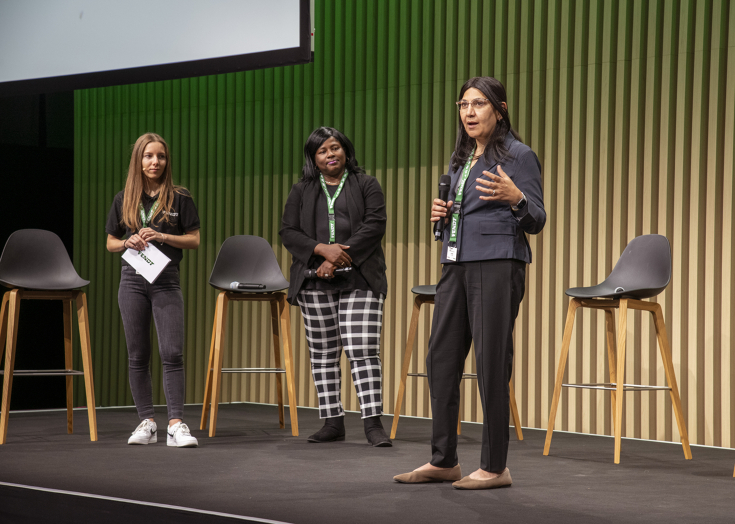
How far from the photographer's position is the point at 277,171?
593 centimetres

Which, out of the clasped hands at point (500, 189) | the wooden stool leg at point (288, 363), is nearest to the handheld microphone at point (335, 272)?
the wooden stool leg at point (288, 363)

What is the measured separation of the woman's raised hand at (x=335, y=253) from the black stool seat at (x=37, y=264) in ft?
3.89

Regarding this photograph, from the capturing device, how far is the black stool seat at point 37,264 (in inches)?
157

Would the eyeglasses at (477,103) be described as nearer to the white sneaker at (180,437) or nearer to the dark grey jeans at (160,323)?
the dark grey jeans at (160,323)

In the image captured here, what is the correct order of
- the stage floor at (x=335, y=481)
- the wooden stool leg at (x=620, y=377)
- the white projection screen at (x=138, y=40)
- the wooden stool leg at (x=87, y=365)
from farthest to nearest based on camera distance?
1. the white projection screen at (x=138, y=40)
2. the wooden stool leg at (x=87, y=365)
3. the wooden stool leg at (x=620, y=377)
4. the stage floor at (x=335, y=481)

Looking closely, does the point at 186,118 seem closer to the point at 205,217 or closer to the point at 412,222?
the point at 205,217

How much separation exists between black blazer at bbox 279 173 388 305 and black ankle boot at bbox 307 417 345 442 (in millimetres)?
596

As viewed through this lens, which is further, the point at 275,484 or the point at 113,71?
the point at 113,71

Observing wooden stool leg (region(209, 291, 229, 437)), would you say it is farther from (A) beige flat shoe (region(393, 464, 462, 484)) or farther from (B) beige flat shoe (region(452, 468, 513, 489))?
(B) beige flat shoe (region(452, 468, 513, 489))

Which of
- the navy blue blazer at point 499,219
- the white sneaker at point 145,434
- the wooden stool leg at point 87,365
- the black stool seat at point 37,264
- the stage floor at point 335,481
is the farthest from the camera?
the black stool seat at point 37,264

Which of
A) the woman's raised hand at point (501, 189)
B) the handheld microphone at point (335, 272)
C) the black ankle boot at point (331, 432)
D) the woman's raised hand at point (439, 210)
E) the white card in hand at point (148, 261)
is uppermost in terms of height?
the woman's raised hand at point (501, 189)

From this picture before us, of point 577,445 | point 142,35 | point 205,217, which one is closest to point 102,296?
point 205,217

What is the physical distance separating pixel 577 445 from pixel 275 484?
1783 millimetres

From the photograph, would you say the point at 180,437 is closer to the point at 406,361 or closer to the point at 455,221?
the point at 406,361
